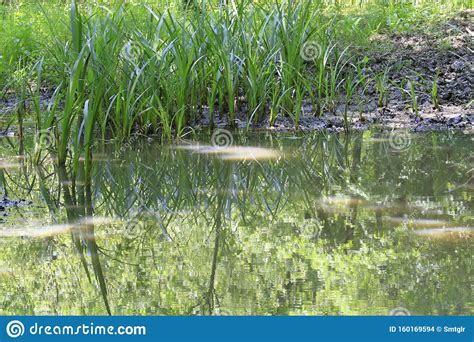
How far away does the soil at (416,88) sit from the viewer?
19.3ft

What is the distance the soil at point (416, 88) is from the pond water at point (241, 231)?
0.86m

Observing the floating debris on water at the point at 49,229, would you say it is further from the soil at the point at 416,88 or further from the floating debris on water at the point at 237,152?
the soil at the point at 416,88

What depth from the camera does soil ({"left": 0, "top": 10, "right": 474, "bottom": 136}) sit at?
587 centimetres

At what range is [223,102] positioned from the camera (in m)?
5.95

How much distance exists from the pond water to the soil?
2.82 ft

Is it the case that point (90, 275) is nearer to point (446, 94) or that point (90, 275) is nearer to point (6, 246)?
point (6, 246)

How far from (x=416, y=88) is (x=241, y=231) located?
3.72 meters

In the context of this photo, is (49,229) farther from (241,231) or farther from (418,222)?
(418,222)

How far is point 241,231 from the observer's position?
3203mm

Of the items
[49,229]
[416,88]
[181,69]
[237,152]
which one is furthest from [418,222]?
[416,88]

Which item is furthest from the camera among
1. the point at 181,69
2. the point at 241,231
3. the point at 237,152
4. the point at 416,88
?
the point at 416,88

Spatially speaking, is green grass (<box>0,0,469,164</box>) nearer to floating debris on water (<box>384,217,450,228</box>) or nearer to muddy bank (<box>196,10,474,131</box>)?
muddy bank (<box>196,10,474,131</box>)

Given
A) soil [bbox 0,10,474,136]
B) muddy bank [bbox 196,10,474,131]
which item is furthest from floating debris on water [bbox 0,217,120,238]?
muddy bank [bbox 196,10,474,131]

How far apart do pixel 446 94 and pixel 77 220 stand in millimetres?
3844
